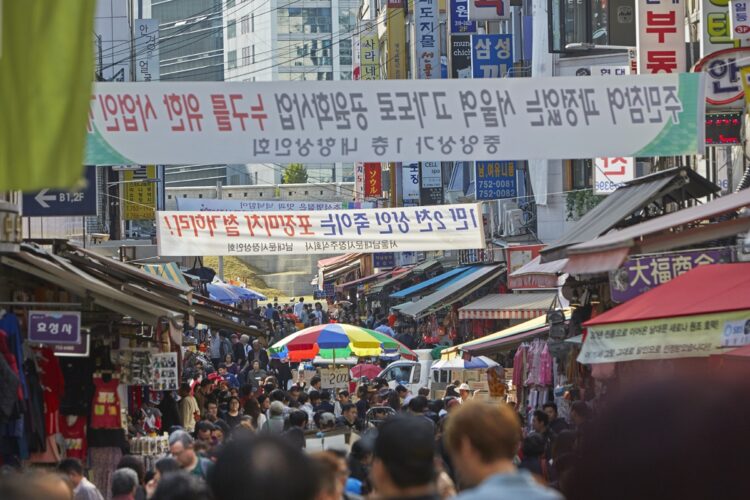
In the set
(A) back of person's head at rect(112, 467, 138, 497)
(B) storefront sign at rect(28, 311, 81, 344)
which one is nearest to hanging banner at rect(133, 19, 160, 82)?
(B) storefront sign at rect(28, 311, 81, 344)

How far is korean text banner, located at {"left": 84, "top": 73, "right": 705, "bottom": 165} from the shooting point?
40.0 feet

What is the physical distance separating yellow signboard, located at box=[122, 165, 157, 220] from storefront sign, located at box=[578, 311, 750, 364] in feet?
64.1

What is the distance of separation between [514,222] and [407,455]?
105 ft

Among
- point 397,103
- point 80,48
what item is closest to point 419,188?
point 397,103

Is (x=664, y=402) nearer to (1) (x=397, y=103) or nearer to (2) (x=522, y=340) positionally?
(1) (x=397, y=103)

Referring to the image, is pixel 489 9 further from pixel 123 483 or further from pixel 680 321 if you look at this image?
pixel 123 483

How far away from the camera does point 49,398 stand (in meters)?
12.5

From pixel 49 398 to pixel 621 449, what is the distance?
1101cm

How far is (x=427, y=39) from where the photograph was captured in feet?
165

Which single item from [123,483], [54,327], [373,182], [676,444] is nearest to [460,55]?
[373,182]

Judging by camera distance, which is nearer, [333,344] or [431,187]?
[333,344]

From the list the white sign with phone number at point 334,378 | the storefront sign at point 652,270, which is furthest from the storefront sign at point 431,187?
the storefront sign at point 652,270

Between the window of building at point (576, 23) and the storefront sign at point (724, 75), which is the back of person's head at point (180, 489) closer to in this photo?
the storefront sign at point (724, 75)

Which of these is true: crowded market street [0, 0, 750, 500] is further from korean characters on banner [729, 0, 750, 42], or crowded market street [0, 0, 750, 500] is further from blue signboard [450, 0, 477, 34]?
blue signboard [450, 0, 477, 34]
